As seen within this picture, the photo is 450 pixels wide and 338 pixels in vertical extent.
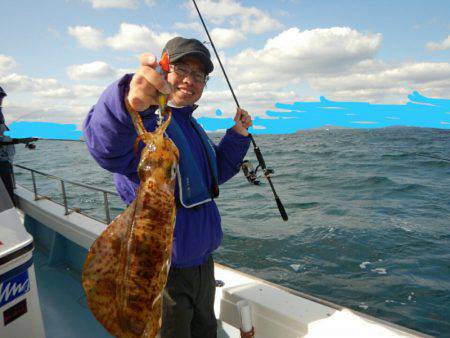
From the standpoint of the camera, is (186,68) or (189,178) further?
(186,68)

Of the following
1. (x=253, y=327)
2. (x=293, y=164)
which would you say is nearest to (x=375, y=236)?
(x=253, y=327)

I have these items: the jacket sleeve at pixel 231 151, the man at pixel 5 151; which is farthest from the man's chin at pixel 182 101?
the man at pixel 5 151

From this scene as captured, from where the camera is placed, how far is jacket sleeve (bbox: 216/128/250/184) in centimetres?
294

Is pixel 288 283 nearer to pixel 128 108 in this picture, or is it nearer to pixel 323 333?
pixel 323 333

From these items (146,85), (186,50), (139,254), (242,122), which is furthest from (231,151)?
(139,254)

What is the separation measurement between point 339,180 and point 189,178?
47.4 feet

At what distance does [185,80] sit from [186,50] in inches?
8.4

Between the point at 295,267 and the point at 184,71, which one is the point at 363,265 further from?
the point at 184,71

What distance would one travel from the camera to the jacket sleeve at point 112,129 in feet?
5.03

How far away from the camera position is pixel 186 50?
2.29 meters

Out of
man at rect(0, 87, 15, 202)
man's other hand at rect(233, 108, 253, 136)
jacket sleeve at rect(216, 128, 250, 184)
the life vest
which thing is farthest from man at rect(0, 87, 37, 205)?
the life vest

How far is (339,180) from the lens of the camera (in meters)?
15.4
